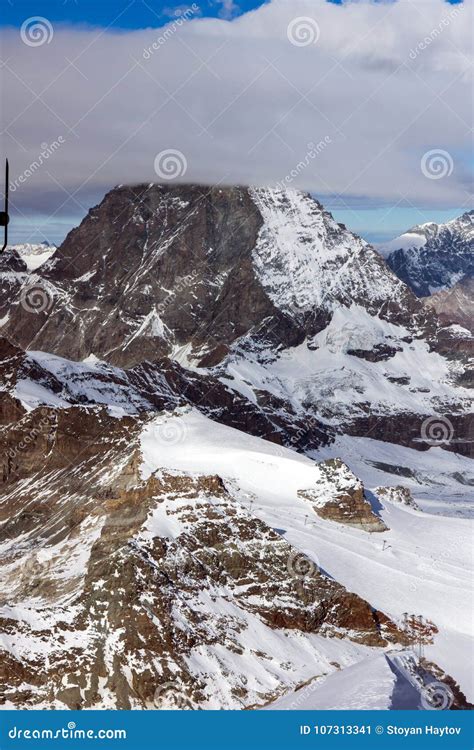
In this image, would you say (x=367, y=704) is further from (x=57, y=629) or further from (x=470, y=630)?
(x=470, y=630)

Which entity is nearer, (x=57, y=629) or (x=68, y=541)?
(x=57, y=629)

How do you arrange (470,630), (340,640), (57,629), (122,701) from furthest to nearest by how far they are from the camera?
(470,630) → (340,640) → (57,629) → (122,701)

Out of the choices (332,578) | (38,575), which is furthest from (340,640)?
(38,575)

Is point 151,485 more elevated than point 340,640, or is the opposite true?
point 151,485

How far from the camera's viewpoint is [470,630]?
164000mm

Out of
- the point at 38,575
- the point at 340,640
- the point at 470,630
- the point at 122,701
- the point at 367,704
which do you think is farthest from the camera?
the point at 38,575

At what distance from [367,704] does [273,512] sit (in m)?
102

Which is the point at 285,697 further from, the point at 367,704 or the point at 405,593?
the point at 405,593

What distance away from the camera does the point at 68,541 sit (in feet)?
632

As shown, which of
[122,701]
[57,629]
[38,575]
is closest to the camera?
[122,701]

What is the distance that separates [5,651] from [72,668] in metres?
6.28

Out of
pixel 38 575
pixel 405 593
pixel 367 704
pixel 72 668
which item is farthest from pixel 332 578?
pixel 367 704

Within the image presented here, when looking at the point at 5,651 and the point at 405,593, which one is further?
the point at 405,593

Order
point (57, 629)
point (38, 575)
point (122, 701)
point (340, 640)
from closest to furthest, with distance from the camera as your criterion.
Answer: point (122, 701)
point (57, 629)
point (340, 640)
point (38, 575)
